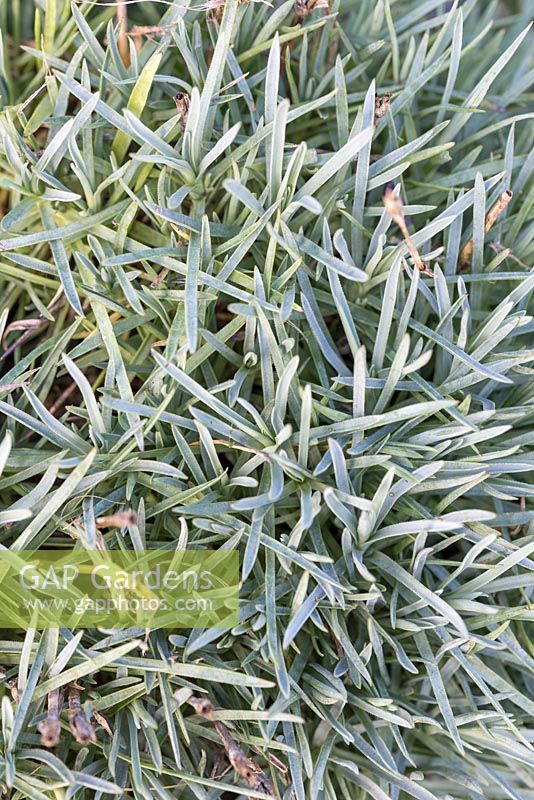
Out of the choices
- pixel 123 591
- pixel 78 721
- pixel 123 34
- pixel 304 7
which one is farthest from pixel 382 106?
pixel 78 721

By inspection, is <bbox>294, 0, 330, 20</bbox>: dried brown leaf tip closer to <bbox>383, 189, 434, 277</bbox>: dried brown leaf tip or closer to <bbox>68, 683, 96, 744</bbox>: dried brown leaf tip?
<bbox>383, 189, 434, 277</bbox>: dried brown leaf tip

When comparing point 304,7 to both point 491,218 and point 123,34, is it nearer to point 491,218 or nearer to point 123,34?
point 123,34

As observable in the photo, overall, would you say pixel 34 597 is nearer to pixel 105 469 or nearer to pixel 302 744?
pixel 105 469

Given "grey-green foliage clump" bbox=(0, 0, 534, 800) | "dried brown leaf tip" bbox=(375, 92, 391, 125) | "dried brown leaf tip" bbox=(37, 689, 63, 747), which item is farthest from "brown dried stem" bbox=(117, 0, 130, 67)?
"dried brown leaf tip" bbox=(37, 689, 63, 747)

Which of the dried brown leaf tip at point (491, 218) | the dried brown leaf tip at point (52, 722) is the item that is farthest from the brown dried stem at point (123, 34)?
the dried brown leaf tip at point (52, 722)

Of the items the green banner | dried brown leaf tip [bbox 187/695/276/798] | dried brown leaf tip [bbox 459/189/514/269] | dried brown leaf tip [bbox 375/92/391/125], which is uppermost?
dried brown leaf tip [bbox 375/92/391/125]

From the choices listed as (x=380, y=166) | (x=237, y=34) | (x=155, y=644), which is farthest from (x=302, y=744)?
(x=237, y=34)

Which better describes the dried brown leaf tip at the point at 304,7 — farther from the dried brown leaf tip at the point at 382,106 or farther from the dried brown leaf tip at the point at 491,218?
the dried brown leaf tip at the point at 491,218

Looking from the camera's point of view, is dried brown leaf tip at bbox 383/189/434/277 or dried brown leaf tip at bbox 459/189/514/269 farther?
dried brown leaf tip at bbox 459/189/514/269

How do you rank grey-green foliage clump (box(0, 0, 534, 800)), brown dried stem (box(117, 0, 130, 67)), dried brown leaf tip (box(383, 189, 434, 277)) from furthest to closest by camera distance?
brown dried stem (box(117, 0, 130, 67)), grey-green foliage clump (box(0, 0, 534, 800)), dried brown leaf tip (box(383, 189, 434, 277))
